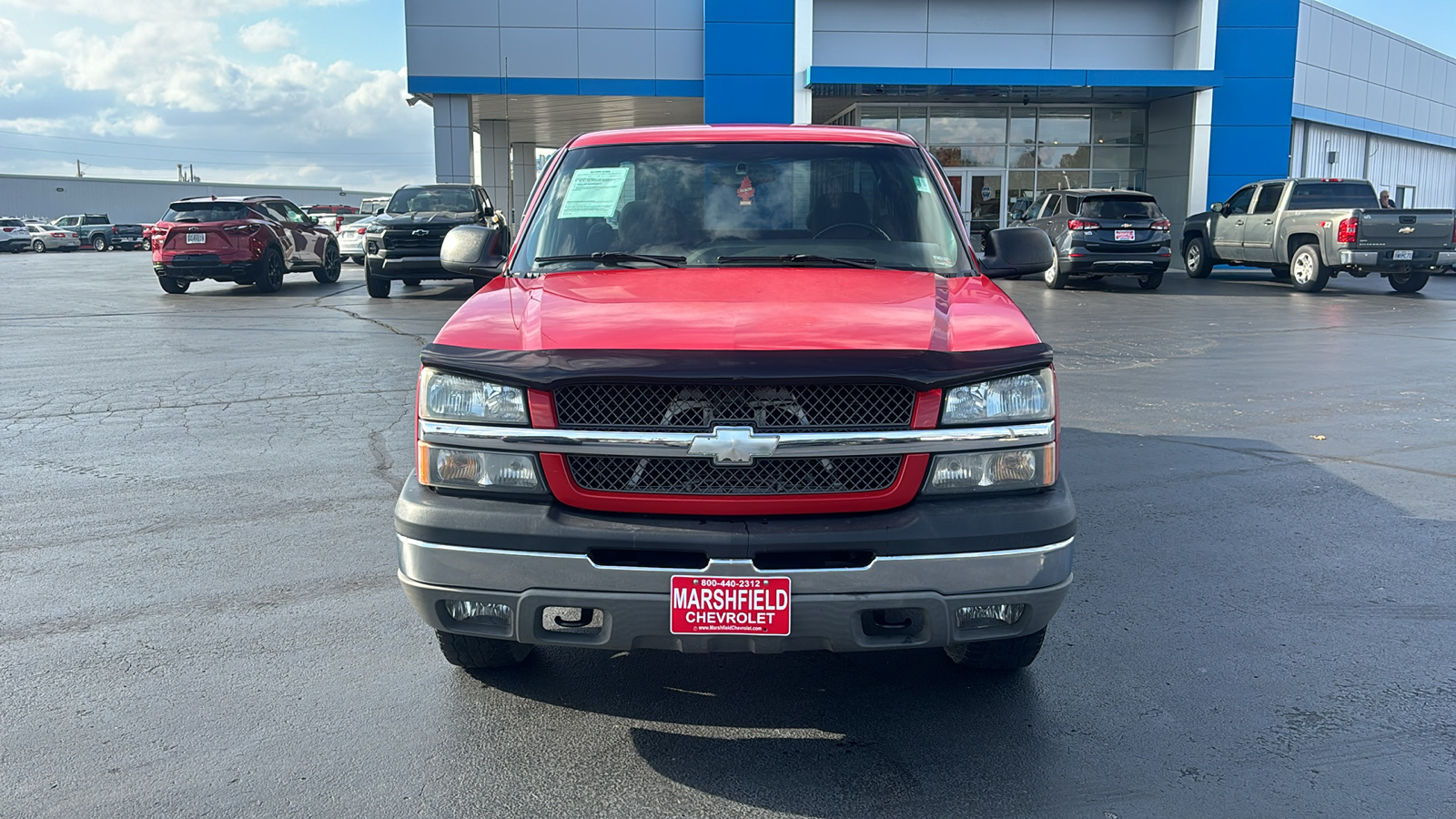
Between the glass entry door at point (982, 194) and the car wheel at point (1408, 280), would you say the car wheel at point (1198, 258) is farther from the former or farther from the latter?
the glass entry door at point (982, 194)

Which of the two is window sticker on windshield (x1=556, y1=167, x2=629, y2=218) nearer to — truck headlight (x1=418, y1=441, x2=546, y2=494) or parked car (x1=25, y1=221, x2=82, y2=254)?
truck headlight (x1=418, y1=441, x2=546, y2=494)

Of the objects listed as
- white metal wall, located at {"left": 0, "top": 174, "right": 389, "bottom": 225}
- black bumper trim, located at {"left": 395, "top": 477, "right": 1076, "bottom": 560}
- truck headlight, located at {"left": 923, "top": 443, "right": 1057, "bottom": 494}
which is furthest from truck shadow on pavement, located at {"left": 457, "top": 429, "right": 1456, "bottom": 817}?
white metal wall, located at {"left": 0, "top": 174, "right": 389, "bottom": 225}

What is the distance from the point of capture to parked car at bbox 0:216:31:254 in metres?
49.5

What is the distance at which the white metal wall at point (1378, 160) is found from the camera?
32781 millimetres

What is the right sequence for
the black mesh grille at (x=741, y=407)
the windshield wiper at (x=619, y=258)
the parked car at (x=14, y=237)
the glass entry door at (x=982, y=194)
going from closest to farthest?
1. the black mesh grille at (x=741, y=407)
2. the windshield wiper at (x=619, y=258)
3. the glass entry door at (x=982, y=194)
4. the parked car at (x=14, y=237)

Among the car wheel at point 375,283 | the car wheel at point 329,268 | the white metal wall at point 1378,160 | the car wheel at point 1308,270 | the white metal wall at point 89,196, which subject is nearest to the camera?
the car wheel at point 375,283

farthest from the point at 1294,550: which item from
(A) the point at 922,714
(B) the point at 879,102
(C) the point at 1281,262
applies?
(B) the point at 879,102

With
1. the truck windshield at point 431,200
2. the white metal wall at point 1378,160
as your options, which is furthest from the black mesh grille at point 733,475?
the white metal wall at point 1378,160

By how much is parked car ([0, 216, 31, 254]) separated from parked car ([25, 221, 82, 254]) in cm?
97

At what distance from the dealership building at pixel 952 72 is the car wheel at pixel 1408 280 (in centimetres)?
803

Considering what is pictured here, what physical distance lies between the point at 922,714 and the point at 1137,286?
2061 centimetres

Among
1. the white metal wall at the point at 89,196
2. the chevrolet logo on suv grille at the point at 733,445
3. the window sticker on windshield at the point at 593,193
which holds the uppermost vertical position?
the white metal wall at the point at 89,196

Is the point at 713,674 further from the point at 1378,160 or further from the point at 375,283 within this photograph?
the point at 1378,160

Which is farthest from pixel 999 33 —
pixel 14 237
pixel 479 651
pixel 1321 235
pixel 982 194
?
pixel 14 237
